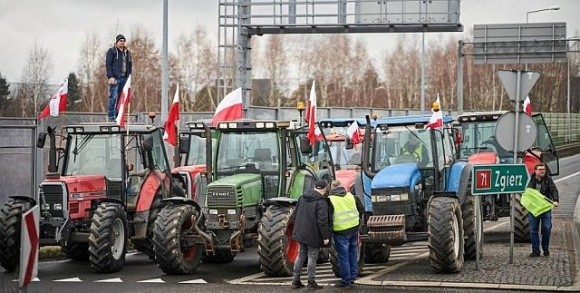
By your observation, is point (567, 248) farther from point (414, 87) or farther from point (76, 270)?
point (414, 87)

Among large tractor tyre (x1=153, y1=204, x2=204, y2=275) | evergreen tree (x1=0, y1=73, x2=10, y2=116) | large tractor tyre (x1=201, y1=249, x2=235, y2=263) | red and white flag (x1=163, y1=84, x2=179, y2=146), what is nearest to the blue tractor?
large tractor tyre (x1=201, y1=249, x2=235, y2=263)

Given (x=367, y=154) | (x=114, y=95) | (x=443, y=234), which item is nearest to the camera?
(x=443, y=234)

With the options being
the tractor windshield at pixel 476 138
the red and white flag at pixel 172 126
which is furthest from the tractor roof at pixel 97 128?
the tractor windshield at pixel 476 138

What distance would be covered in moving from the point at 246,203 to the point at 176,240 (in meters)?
1.36

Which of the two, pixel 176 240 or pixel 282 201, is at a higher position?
pixel 282 201

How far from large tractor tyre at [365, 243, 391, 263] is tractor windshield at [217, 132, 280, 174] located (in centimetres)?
221

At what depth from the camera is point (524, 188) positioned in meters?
18.3

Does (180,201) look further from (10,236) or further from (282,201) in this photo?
(10,236)

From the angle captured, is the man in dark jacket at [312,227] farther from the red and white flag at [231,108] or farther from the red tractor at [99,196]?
the red and white flag at [231,108]

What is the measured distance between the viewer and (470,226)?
1852 centimetres

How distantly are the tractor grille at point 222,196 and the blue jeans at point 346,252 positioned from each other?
7.39 ft

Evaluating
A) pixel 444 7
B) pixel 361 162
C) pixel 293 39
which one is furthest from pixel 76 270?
pixel 293 39

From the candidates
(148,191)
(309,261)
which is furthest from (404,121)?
(148,191)

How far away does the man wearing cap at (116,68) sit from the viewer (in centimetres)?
2227
